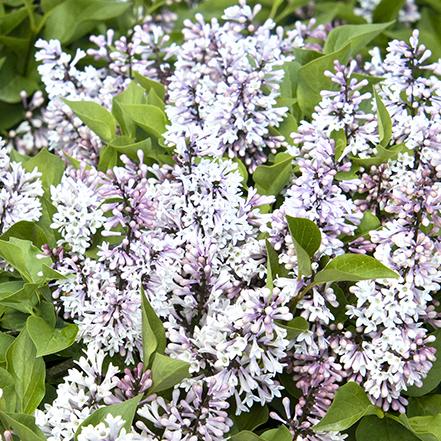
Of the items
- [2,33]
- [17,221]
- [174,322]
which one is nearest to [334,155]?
[174,322]

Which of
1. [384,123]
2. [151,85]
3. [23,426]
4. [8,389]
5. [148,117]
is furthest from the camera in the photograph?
[151,85]

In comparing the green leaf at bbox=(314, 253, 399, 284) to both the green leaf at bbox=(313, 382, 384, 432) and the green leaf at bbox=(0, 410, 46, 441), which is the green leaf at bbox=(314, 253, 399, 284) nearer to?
the green leaf at bbox=(313, 382, 384, 432)

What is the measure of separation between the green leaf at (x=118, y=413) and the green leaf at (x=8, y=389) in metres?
0.17

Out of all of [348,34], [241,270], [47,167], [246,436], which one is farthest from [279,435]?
[348,34]

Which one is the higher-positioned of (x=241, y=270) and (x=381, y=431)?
(x=241, y=270)

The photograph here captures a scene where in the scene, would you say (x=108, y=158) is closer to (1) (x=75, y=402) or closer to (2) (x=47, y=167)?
(2) (x=47, y=167)

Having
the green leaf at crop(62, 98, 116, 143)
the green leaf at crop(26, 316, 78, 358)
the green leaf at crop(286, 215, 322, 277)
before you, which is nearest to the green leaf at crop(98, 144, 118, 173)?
the green leaf at crop(62, 98, 116, 143)

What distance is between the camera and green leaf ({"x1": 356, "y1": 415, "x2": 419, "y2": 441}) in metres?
0.92

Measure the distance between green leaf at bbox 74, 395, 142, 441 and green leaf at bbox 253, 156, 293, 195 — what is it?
0.49 meters

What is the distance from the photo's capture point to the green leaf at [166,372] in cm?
76

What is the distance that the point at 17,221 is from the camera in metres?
0.99

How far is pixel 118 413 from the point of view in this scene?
761mm

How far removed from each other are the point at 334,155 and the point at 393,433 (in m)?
0.50

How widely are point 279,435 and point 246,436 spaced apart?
2.1 inches
